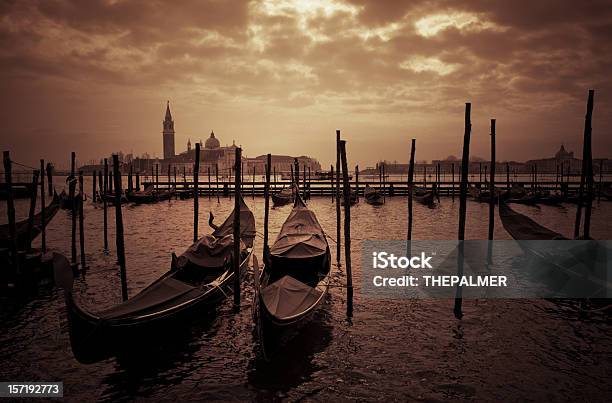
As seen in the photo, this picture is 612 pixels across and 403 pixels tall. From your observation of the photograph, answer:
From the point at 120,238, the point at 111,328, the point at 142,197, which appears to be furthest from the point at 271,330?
the point at 142,197

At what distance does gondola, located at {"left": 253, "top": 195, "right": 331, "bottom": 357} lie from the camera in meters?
5.89

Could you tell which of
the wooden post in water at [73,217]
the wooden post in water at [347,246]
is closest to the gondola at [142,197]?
the wooden post in water at [73,217]

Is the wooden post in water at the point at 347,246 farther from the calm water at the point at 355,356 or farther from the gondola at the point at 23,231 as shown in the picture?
the gondola at the point at 23,231

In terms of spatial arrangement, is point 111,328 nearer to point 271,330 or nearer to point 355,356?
point 271,330

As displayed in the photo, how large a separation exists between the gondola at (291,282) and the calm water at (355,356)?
517mm

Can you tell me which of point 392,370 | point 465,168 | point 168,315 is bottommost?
point 392,370

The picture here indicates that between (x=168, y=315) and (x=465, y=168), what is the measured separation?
573 centimetres

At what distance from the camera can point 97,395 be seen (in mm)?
5340

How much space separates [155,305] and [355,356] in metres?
3.11

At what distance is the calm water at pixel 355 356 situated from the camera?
549 cm

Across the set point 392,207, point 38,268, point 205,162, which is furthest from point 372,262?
point 205,162

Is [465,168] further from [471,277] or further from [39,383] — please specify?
[39,383]

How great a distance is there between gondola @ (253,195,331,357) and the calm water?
517mm

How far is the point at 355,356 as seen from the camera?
6.43m
